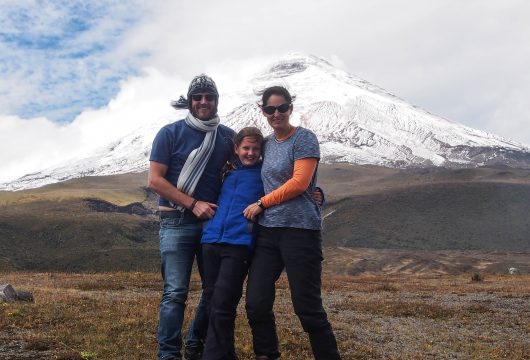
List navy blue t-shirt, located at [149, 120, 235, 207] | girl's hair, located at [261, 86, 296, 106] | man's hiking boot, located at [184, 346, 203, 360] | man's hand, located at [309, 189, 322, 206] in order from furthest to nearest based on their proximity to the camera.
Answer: man's hiking boot, located at [184, 346, 203, 360] → navy blue t-shirt, located at [149, 120, 235, 207] → girl's hair, located at [261, 86, 296, 106] → man's hand, located at [309, 189, 322, 206]

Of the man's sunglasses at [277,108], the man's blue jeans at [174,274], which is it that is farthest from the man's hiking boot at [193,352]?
the man's sunglasses at [277,108]

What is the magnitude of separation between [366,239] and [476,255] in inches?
616

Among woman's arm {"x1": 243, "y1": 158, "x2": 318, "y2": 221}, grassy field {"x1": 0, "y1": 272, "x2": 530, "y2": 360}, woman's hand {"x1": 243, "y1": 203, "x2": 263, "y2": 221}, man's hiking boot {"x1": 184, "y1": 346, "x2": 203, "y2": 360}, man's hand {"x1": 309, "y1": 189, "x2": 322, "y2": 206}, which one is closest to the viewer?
woman's arm {"x1": 243, "y1": 158, "x2": 318, "y2": 221}

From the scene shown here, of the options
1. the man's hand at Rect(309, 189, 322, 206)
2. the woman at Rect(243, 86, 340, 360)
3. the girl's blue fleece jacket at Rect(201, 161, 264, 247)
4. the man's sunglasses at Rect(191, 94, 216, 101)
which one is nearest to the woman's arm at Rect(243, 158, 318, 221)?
the woman at Rect(243, 86, 340, 360)

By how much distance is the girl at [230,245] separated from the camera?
5105mm

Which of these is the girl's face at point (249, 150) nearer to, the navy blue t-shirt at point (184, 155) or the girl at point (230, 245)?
the girl at point (230, 245)

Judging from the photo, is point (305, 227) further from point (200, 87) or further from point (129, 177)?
point (129, 177)

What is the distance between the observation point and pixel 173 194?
5.38 metres

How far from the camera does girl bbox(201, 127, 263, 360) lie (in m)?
5.11

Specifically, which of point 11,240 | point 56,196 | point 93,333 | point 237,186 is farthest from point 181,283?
point 56,196

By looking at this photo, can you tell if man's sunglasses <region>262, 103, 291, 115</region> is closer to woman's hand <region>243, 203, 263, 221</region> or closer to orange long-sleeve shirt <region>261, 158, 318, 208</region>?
orange long-sleeve shirt <region>261, 158, 318, 208</region>

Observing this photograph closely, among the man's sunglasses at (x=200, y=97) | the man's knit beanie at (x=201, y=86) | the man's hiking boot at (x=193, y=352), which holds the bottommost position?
the man's hiking boot at (x=193, y=352)

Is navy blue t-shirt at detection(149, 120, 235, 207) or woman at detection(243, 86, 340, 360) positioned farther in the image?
navy blue t-shirt at detection(149, 120, 235, 207)

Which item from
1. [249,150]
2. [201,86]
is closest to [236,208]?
[249,150]
